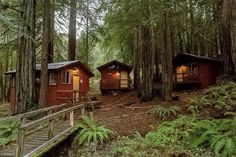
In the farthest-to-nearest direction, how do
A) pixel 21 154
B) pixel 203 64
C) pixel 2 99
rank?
pixel 2 99 < pixel 203 64 < pixel 21 154

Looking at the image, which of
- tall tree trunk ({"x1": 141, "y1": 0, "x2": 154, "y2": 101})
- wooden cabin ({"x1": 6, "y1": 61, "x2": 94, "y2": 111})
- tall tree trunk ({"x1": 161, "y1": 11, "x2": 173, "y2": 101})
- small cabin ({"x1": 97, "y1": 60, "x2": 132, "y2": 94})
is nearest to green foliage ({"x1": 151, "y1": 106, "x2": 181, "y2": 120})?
tall tree trunk ({"x1": 161, "y1": 11, "x2": 173, "y2": 101})

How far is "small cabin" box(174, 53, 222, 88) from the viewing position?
24039 millimetres

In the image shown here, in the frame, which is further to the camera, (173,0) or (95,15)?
(95,15)

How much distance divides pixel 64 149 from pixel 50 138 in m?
0.87

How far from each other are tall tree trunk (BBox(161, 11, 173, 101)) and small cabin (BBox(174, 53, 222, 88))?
10409 millimetres

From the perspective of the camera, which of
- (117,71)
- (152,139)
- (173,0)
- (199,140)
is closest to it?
(199,140)

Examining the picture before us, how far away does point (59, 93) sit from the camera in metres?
19.2

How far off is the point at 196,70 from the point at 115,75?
8.10 metres

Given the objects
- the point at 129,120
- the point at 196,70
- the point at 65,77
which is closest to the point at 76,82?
the point at 65,77

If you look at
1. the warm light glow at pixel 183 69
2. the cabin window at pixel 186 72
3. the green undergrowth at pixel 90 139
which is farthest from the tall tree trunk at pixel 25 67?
the warm light glow at pixel 183 69

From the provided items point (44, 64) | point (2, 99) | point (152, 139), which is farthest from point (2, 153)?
point (2, 99)

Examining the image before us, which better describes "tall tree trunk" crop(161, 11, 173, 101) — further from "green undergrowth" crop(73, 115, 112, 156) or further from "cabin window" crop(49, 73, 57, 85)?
"cabin window" crop(49, 73, 57, 85)

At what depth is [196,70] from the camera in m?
24.5

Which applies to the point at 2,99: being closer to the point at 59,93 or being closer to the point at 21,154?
the point at 59,93
